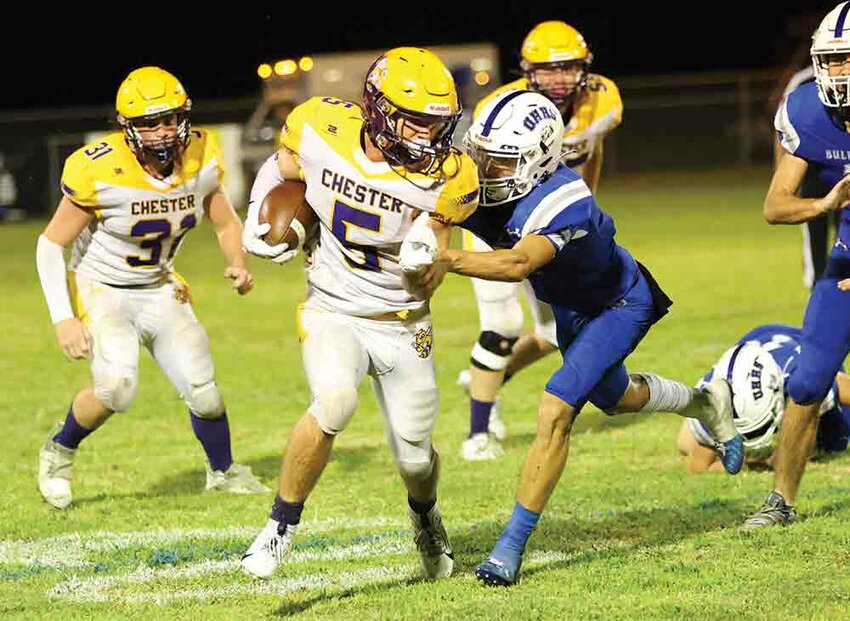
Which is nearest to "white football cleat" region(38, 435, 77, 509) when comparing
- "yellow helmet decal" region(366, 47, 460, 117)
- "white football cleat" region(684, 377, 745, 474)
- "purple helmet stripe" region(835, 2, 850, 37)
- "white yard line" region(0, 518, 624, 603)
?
"white yard line" region(0, 518, 624, 603)

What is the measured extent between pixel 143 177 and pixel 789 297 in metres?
6.22

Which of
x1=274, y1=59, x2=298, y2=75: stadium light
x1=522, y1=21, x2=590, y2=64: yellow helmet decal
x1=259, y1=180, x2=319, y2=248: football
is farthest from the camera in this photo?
x1=274, y1=59, x2=298, y2=75: stadium light

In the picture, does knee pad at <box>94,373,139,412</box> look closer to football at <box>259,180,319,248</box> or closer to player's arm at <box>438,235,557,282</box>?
football at <box>259,180,319,248</box>

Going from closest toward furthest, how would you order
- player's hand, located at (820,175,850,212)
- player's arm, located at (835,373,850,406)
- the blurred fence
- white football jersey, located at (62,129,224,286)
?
player's hand, located at (820,175,850,212) → white football jersey, located at (62,129,224,286) → player's arm, located at (835,373,850,406) → the blurred fence

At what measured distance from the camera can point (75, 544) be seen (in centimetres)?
530

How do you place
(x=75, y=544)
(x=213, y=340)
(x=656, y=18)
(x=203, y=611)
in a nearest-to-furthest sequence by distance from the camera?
(x=203, y=611)
(x=75, y=544)
(x=213, y=340)
(x=656, y=18)

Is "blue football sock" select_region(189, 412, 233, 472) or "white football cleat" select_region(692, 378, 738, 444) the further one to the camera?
"blue football sock" select_region(189, 412, 233, 472)

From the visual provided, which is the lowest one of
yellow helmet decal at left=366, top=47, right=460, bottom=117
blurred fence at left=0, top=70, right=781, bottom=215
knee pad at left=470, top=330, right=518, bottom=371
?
blurred fence at left=0, top=70, right=781, bottom=215


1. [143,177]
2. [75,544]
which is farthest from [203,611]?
[143,177]

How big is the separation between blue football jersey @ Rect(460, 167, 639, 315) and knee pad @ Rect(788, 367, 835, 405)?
2.14 ft

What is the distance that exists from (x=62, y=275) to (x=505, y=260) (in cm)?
211

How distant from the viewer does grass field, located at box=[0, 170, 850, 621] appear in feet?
14.6

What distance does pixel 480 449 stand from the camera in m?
6.64

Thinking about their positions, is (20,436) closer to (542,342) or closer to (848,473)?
(542,342)
